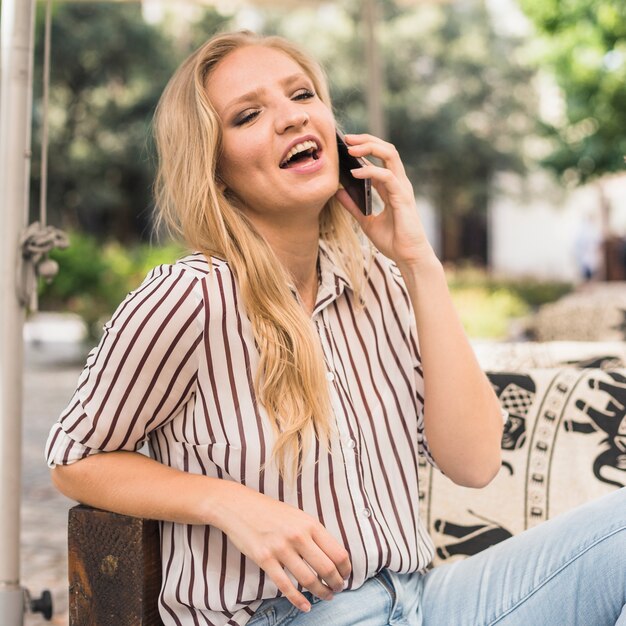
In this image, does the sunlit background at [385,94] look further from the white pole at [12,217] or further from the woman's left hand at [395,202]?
the woman's left hand at [395,202]

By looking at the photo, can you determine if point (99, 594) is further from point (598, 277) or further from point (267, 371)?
point (598, 277)

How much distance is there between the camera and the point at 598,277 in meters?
18.1

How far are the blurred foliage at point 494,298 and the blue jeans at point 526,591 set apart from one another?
7.81m

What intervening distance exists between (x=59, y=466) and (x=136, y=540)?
0.63 feet

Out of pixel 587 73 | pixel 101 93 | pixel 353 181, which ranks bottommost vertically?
pixel 353 181

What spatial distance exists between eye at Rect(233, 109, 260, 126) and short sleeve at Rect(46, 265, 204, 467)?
385 mm

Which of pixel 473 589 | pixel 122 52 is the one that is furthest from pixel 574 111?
pixel 122 52

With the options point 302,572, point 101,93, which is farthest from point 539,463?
point 101,93

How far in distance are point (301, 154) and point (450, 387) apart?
1.84 ft

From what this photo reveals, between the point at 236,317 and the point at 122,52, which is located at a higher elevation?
the point at 122,52

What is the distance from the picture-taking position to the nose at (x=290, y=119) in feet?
5.91

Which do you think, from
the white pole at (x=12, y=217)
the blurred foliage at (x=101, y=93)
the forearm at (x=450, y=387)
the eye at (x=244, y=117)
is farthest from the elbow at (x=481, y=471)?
the blurred foliage at (x=101, y=93)

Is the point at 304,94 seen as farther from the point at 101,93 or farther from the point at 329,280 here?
the point at 101,93

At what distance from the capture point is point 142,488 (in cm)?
157
